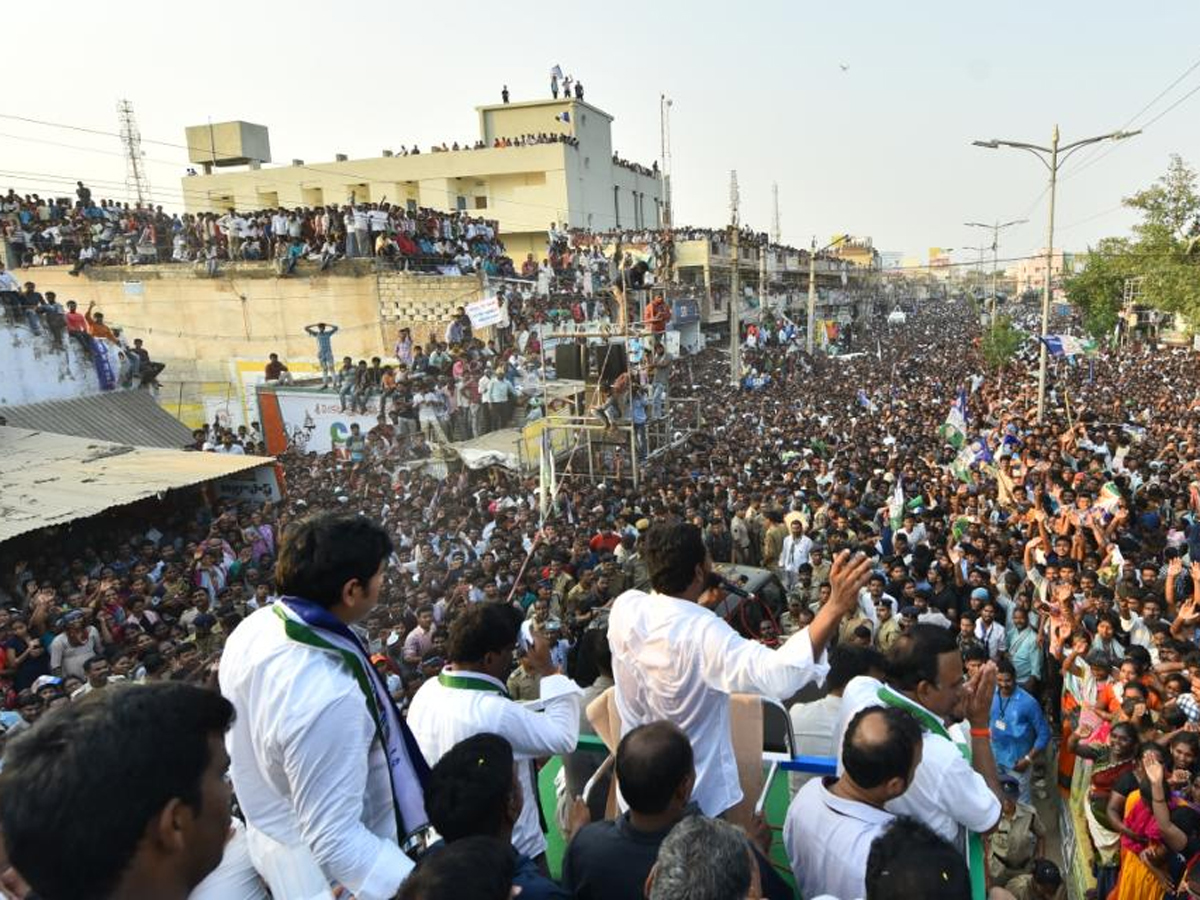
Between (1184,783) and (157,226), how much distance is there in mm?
25484

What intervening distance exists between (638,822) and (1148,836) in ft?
10.3

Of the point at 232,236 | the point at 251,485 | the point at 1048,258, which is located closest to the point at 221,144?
A: the point at 232,236

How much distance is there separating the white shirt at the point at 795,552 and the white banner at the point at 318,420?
996 cm

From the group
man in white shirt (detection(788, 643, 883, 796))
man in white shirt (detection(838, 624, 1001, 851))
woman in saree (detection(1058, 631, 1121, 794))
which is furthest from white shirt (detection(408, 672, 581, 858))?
woman in saree (detection(1058, 631, 1121, 794))

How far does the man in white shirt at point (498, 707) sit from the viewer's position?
93.3 inches

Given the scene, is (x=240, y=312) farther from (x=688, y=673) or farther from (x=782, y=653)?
(x=782, y=653)

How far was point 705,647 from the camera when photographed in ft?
7.59

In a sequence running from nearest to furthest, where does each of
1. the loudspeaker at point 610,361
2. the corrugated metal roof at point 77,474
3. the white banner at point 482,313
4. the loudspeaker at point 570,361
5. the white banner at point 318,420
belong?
the corrugated metal roof at point 77,474 → the loudspeaker at point 610,361 → the loudspeaker at point 570,361 → the white banner at point 482,313 → the white banner at point 318,420

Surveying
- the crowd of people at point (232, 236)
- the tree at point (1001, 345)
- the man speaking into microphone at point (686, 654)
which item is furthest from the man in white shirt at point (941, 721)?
the tree at point (1001, 345)

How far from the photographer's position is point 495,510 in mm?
12391

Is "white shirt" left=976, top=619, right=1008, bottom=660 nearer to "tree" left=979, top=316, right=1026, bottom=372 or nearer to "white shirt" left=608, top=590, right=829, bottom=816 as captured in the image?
"white shirt" left=608, top=590, right=829, bottom=816

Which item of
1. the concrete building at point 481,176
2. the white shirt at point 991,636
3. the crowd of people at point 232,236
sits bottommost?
the white shirt at point 991,636

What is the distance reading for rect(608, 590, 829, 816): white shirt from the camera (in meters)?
2.29

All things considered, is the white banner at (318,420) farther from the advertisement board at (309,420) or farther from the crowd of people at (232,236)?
the crowd of people at (232,236)
